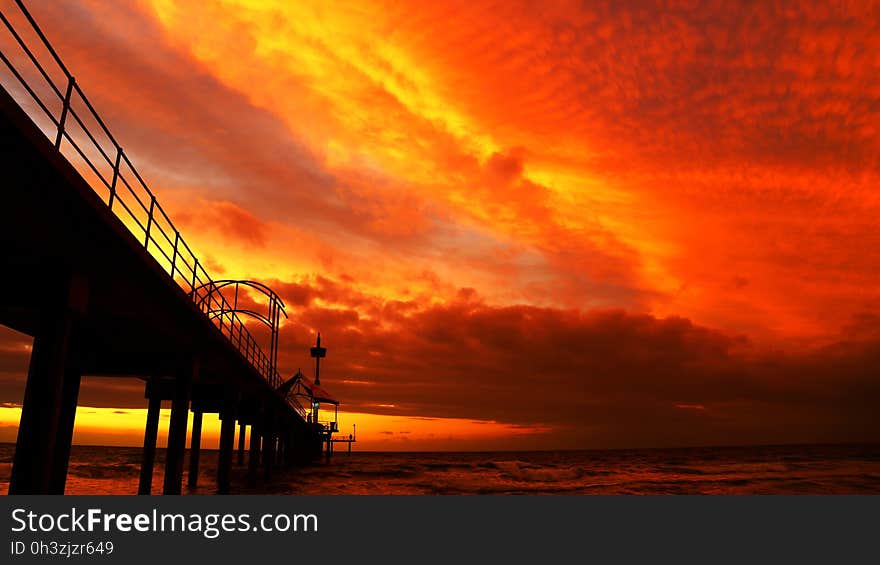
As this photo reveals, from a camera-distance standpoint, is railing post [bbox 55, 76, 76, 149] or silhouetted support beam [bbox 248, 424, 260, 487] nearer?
railing post [bbox 55, 76, 76, 149]

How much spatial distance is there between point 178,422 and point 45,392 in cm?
1162

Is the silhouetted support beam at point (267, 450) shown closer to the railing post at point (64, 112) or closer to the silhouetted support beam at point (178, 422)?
the silhouetted support beam at point (178, 422)

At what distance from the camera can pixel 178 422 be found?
22.8 m

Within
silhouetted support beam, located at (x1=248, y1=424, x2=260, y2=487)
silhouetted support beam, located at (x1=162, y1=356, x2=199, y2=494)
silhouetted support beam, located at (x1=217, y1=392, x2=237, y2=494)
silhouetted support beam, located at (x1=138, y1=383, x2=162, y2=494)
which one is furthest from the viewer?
silhouetted support beam, located at (x1=248, y1=424, x2=260, y2=487)

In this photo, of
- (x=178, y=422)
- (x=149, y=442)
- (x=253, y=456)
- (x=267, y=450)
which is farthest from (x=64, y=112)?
(x=267, y=450)

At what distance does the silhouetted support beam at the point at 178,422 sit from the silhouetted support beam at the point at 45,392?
967 cm

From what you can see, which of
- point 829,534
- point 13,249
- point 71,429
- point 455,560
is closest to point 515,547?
point 455,560

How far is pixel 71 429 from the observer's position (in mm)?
23344

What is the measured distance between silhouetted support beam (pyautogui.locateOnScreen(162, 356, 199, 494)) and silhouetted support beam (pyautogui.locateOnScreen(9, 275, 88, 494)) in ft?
31.7

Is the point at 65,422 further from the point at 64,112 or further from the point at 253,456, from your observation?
the point at 253,456

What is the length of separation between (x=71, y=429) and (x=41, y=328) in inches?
513

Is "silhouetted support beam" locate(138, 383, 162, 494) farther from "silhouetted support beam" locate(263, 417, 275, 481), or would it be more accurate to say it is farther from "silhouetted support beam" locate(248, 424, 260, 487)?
"silhouetted support beam" locate(263, 417, 275, 481)

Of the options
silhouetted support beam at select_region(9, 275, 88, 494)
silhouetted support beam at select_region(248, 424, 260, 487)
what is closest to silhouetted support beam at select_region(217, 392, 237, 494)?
silhouetted support beam at select_region(248, 424, 260, 487)

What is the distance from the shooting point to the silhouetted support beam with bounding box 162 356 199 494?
886 inches
